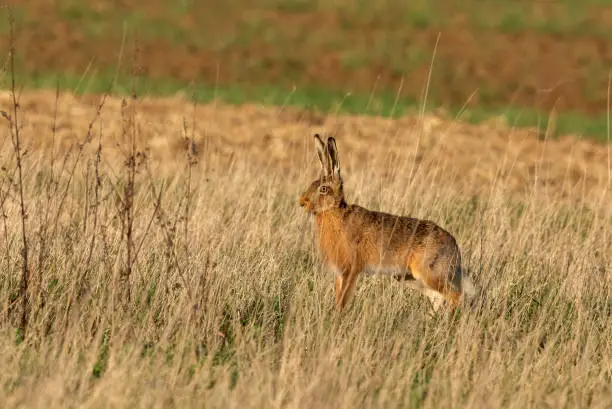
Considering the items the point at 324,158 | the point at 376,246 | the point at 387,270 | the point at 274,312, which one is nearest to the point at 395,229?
the point at 376,246

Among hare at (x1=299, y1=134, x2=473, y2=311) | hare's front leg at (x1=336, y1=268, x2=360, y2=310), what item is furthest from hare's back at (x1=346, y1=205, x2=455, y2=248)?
hare's front leg at (x1=336, y1=268, x2=360, y2=310)

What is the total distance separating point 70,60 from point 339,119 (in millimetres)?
13562

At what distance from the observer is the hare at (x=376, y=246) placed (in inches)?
261

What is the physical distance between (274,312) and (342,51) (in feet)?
85.9

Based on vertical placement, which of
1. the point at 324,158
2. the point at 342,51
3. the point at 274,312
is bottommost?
the point at 274,312

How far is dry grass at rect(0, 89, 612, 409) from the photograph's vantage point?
17.5ft

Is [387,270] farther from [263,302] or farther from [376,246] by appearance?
[263,302]

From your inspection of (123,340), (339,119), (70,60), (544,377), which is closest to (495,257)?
(544,377)

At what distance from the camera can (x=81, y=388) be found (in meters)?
5.02

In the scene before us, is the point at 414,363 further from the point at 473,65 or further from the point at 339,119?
the point at 473,65

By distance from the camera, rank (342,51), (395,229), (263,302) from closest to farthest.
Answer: (395,229)
(263,302)
(342,51)

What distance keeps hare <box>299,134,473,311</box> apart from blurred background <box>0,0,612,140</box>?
13.2 m

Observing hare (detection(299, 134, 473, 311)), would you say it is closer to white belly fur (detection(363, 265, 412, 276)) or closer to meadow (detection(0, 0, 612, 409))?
white belly fur (detection(363, 265, 412, 276))

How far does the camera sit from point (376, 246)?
265 inches
